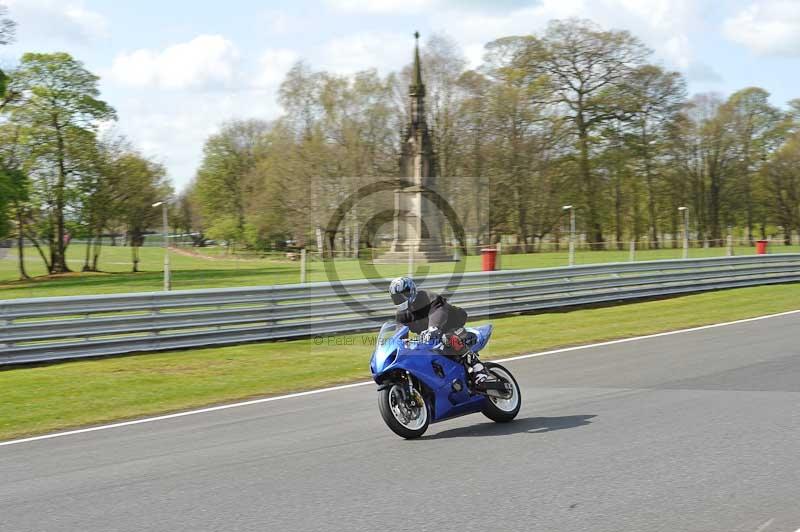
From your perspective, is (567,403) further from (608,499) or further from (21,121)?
(21,121)

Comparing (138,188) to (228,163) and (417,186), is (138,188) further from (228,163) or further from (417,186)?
(228,163)

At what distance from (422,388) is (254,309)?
817cm

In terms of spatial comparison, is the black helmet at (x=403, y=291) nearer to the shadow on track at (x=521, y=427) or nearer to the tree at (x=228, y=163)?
the shadow on track at (x=521, y=427)

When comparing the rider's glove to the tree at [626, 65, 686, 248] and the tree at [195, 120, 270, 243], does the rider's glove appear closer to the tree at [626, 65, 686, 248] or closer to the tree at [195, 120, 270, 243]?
the tree at [626, 65, 686, 248]

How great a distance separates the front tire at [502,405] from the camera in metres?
8.77

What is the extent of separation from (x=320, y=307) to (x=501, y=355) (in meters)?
4.16

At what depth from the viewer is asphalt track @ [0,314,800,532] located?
5621 mm

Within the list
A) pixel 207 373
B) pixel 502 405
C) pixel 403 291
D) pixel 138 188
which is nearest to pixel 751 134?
pixel 138 188

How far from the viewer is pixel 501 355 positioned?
46.7ft

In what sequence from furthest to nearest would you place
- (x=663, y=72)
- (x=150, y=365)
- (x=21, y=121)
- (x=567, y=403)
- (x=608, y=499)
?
(x=663, y=72)
(x=21, y=121)
(x=150, y=365)
(x=567, y=403)
(x=608, y=499)

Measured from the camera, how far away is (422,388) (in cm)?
841

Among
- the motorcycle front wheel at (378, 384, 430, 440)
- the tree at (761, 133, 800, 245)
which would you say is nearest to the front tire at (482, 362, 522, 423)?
the motorcycle front wheel at (378, 384, 430, 440)

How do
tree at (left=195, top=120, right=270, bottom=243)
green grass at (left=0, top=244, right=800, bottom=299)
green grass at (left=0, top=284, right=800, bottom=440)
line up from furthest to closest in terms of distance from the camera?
tree at (left=195, top=120, right=270, bottom=243) → green grass at (left=0, top=244, right=800, bottom=299) → green grass at (left=0, top=284, right=800, bottom=440)

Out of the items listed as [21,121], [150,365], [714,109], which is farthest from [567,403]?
[714,109]
